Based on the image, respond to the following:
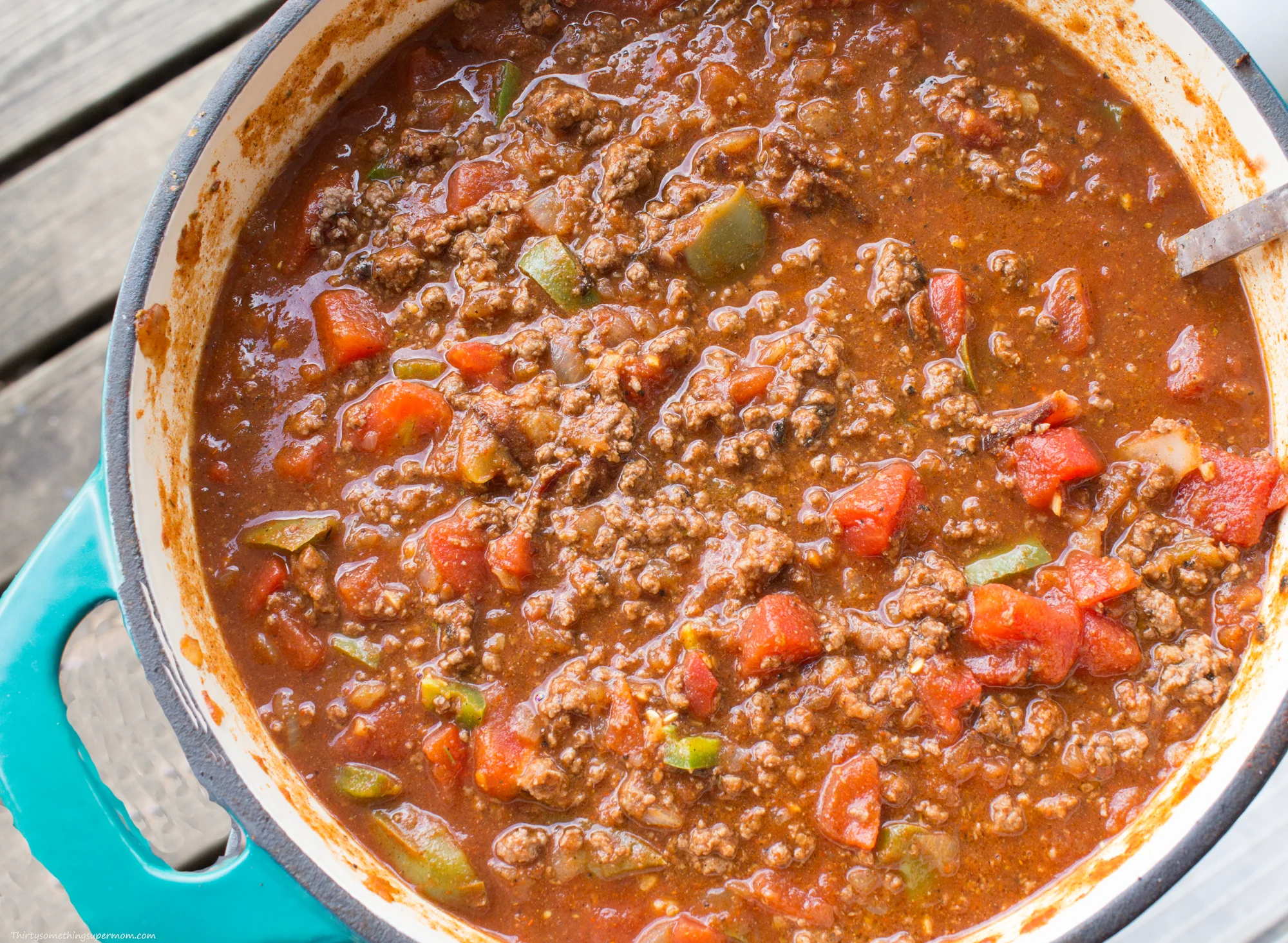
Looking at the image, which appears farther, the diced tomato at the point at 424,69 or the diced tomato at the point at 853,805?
the diced tomato at the point at 424,69

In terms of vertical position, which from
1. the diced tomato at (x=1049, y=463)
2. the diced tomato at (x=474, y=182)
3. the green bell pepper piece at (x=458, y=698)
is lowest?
the diced tomato at (x=1049, y=463)

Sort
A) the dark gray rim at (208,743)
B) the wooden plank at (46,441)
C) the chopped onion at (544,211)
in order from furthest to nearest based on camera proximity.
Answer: the wooden plank at (46,441)
the chopped onion at (544,211)
the dark gray rim at (208,743)

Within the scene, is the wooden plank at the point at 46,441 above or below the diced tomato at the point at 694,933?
above

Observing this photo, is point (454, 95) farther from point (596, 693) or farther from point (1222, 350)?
point (1222, 350)

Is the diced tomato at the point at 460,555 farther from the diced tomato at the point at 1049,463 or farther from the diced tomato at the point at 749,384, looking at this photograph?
the diced tomato at the point at 1049,463

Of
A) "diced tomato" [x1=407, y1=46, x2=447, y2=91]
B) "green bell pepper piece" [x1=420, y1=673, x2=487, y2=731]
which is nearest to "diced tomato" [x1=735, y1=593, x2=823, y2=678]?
"green bell pepper piece" [x1=420, y1=673, x2=487, y2=731]

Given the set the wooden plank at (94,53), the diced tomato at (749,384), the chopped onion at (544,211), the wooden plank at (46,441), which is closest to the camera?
the diced tomato at (749,384)

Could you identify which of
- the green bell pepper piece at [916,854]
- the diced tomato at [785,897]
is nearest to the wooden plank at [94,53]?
the diced tomato at [785,897]

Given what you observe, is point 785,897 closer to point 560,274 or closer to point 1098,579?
point 1098,579
